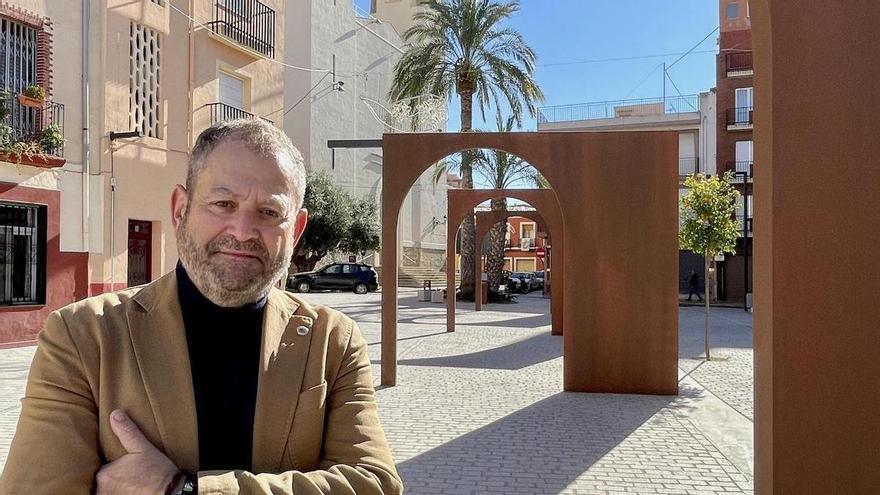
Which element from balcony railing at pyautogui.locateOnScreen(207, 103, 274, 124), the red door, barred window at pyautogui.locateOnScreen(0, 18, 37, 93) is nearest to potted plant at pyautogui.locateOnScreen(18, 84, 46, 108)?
barred window at pyautogui.locateOnScreen(0, 18, 37, 93)

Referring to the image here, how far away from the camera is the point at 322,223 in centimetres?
3438

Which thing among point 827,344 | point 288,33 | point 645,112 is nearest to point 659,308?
point 827,344

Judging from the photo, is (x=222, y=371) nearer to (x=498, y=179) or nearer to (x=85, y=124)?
(x=85, y=124)

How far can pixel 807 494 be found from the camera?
357 centimetres

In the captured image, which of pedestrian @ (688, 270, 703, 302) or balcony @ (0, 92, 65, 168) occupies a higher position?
balcony @ (0, 92, 65, 168)

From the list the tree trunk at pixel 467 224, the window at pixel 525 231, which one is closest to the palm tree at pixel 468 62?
the tree trunk at pixel 467 224

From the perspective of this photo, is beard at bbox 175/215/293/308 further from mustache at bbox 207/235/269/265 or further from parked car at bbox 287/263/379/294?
parked car at bbox 287/263/379/294

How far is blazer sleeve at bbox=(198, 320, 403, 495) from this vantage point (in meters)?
1.60

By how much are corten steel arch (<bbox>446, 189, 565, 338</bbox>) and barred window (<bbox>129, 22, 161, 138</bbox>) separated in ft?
22.9

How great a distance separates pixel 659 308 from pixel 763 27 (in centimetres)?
558

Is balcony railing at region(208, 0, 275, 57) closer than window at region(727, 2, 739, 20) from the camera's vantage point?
Yes

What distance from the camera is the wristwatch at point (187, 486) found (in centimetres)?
155

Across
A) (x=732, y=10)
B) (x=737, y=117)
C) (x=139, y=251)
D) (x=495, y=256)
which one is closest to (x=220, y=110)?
(x=139, y=251)

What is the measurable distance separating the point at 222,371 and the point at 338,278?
101 ft
